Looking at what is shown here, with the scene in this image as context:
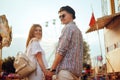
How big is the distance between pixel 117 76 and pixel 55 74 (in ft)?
40.5

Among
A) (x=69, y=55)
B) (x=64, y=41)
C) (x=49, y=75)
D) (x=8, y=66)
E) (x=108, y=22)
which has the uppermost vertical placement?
(x=108, y=22)

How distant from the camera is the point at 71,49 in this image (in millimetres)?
4324

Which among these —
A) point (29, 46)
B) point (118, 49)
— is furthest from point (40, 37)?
point (118, 49)

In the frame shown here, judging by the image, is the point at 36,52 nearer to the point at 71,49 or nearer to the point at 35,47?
the point at 35,47

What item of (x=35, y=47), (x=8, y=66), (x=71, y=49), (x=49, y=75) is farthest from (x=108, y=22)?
(x=8, y=66)

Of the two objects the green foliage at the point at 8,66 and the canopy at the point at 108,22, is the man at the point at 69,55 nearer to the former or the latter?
the canopy at the point at 108,22

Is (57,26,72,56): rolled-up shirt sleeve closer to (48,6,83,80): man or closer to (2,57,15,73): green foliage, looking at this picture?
(48,6,83,80): man

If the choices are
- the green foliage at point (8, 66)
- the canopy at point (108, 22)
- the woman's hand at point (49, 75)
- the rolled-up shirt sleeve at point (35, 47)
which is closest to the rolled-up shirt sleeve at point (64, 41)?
the woman's hand at point (49, 75)

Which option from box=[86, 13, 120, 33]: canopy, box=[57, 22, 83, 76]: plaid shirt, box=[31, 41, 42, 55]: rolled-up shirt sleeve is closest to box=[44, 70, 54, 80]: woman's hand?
box=[57, 22, 83, 76]: plaid shirt

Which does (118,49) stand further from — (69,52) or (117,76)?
(69,52)

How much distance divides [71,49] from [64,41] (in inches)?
5.5

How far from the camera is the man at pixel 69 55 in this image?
4.20 m

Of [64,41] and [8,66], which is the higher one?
[64,41]

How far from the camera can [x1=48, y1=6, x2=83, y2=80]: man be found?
4203 millimetres
